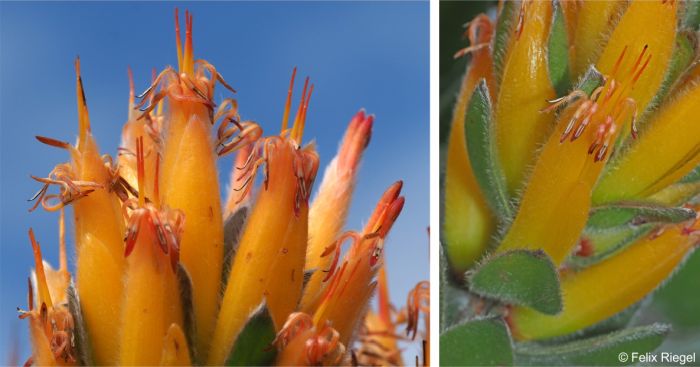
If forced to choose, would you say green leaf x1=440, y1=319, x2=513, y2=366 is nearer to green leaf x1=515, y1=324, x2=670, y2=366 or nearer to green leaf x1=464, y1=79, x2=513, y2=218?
green leaf x1=515, y1=324, x2=670, y2=366

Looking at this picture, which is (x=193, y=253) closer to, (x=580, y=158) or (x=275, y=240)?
(x=275, y=240)

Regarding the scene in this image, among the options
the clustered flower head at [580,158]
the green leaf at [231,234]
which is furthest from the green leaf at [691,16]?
the green leaf at [231,234]

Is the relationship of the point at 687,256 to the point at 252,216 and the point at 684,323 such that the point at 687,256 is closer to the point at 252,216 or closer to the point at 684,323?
the point at 684,323

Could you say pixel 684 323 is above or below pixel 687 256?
below

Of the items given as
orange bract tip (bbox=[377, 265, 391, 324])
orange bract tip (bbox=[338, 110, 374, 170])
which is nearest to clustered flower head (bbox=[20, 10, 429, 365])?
orange bract tip (bbox=[338, 110, 374, 170])

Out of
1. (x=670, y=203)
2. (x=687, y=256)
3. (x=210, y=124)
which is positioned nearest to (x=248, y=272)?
(x=210, y=124)
